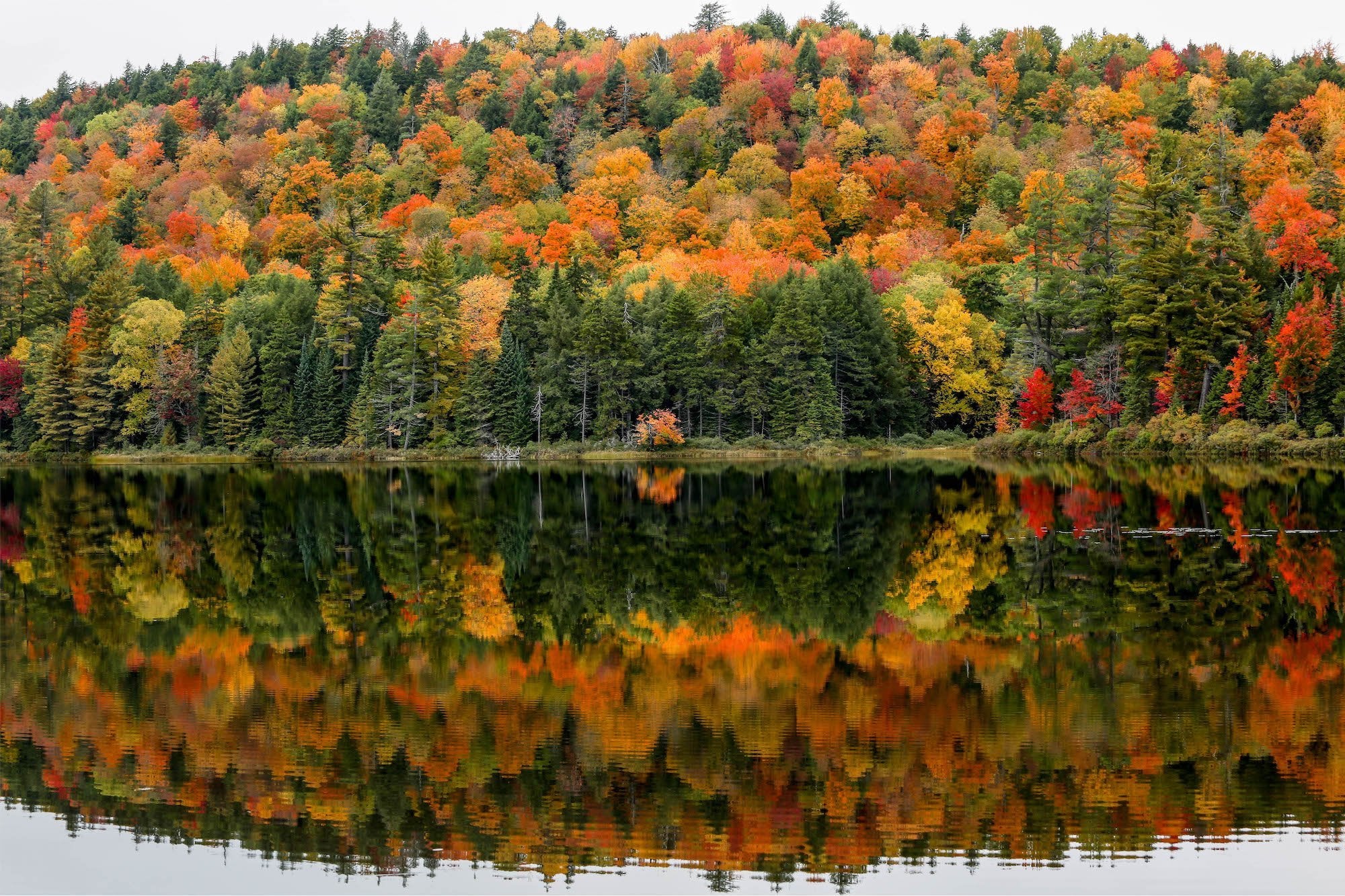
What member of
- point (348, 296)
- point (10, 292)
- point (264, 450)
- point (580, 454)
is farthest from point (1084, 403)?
point (10, 292)

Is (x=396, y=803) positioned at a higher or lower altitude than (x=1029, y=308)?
lower

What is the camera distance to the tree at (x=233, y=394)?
9138cm

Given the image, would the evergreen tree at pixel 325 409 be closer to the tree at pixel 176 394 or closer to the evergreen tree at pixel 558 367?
the tree at pixel 176 394

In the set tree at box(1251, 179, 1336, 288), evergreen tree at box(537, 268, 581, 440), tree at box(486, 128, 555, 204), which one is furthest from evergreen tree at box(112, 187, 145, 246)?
tree at box(1251, 179, 1336, 288)

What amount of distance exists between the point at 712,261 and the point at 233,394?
37.6 metres

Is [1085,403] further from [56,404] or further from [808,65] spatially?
[808,65]

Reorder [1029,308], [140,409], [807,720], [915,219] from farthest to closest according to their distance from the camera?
1. [915,219]
2. [140,409]
3. [1029,308]
4. [807,720]

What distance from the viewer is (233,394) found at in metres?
91.2

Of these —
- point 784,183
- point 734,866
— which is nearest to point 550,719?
point 734,866

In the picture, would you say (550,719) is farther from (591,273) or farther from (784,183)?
(784,183)

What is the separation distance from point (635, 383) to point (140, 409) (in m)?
35.7

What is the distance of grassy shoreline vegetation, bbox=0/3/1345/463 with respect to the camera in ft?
239

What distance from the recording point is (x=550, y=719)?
14781 mm

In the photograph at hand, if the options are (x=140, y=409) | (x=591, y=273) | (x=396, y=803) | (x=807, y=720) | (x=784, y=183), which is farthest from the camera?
(x=784, y=183)
